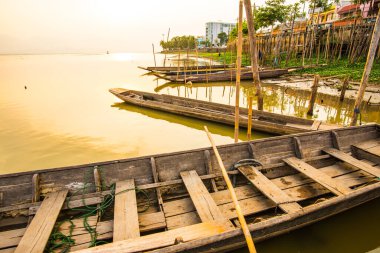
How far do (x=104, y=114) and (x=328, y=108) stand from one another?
10221mm

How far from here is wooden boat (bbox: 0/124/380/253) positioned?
2623mm

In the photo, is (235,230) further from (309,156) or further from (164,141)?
(164,141)

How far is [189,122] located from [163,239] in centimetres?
673

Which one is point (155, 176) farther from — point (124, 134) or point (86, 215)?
point (124, 134)

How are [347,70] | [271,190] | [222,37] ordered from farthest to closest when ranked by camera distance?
[222,37] → [347,70] → [271,190]

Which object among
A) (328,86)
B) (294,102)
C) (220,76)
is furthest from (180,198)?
(220,76)

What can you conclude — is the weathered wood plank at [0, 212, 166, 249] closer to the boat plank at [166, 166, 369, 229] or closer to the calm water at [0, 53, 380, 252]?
the boat plank at [166, 166, 369, 229]

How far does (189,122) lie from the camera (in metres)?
9.05

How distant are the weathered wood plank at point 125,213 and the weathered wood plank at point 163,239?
0.85 ft

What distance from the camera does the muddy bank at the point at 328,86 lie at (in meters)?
10.2

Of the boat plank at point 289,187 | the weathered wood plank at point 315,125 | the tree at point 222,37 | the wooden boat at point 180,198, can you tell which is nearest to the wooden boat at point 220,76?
the weathered wood plank at point 315,125

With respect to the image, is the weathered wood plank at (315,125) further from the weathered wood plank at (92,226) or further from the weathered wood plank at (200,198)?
the weathered wood plank at (92,226)

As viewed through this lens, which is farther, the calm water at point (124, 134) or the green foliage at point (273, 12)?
the green foliage at point (273, 12)

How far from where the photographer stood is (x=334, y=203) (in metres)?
2.97
